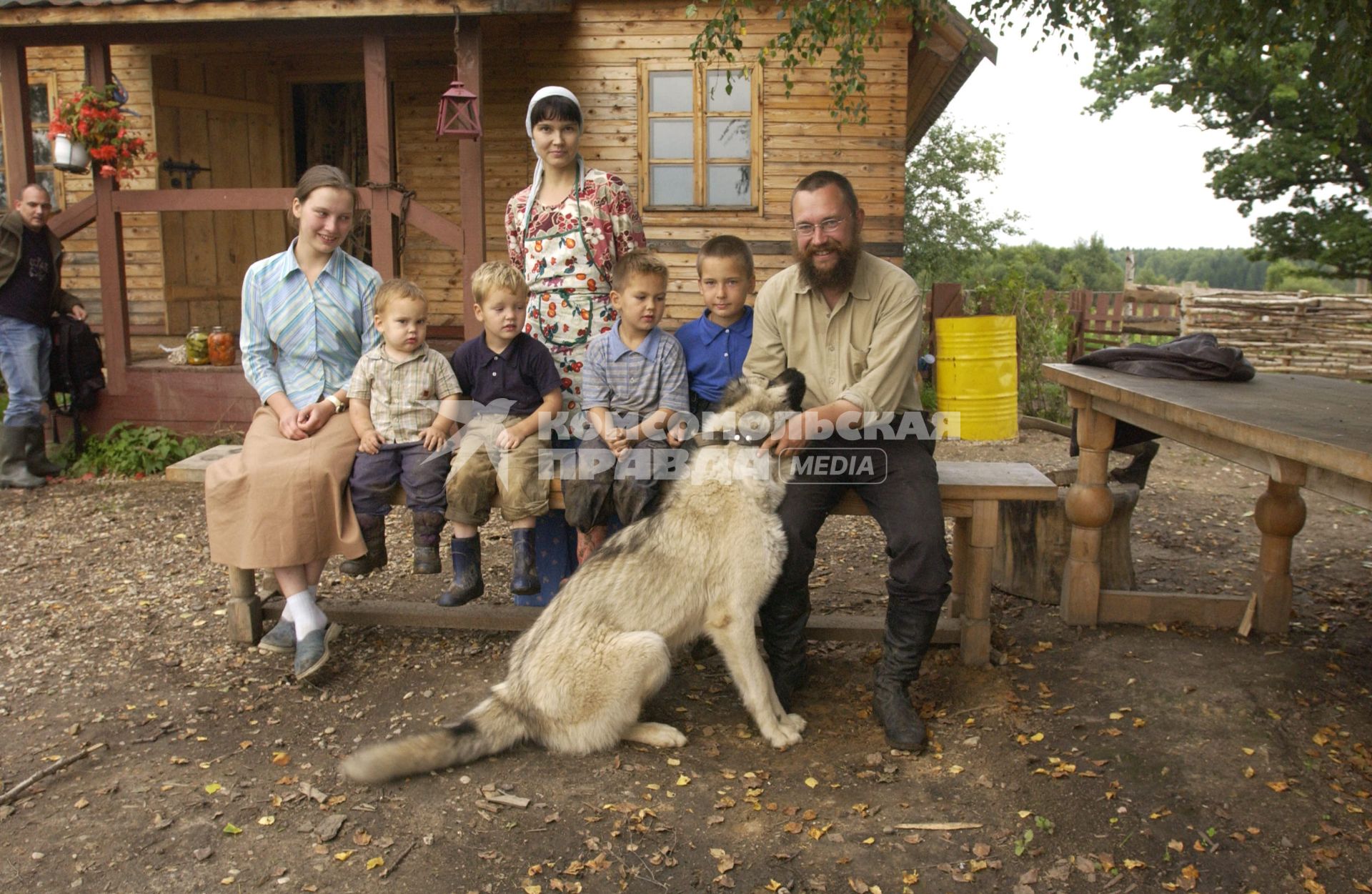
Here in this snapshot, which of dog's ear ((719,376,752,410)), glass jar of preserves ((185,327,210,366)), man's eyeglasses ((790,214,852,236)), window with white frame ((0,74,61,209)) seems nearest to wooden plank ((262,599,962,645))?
dog's ear ((719,376,752,410))

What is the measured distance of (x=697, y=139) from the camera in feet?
33.6

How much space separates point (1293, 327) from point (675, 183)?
1206cm

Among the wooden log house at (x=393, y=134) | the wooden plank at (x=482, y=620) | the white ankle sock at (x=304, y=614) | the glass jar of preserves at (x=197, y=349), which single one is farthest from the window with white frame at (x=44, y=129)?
the white ankle sock at (x=304, y=614)

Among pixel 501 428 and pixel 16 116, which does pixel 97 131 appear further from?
pixel 501 428

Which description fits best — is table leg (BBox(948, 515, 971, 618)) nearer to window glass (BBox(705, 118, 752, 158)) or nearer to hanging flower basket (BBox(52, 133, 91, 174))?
window glass (BBox(705, 118, 752, 158))

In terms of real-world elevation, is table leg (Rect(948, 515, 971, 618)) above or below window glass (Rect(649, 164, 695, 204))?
below

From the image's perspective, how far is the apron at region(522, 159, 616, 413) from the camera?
4383 millimetres

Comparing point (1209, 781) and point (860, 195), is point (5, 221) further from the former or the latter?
point (1209, 781)

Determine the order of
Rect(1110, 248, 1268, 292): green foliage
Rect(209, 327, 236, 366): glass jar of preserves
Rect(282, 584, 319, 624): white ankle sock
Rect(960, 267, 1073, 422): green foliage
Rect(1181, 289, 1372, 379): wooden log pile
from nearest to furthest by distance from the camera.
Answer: Rect(282, 584, 319, 624): white ankle sock, Rect(209, 327, 236, 366): glass jar of preserves, Rect(960, 267, 1073, 422): green foliage, Rect(1181, 289, 1372, 379): wooden log pile, Rect(1110, 248, 1268, 292): green foliage

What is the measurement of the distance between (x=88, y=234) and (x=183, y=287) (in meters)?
1.14

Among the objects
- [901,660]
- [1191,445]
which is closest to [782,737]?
[901,660]

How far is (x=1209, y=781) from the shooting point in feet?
10.5

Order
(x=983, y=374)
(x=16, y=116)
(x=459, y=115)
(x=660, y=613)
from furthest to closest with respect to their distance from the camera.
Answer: (x=983, y=374)
(x=16, y=116)
(x=459, y=115)
(x=660, y=613)

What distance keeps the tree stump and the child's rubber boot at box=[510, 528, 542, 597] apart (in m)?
2.29
